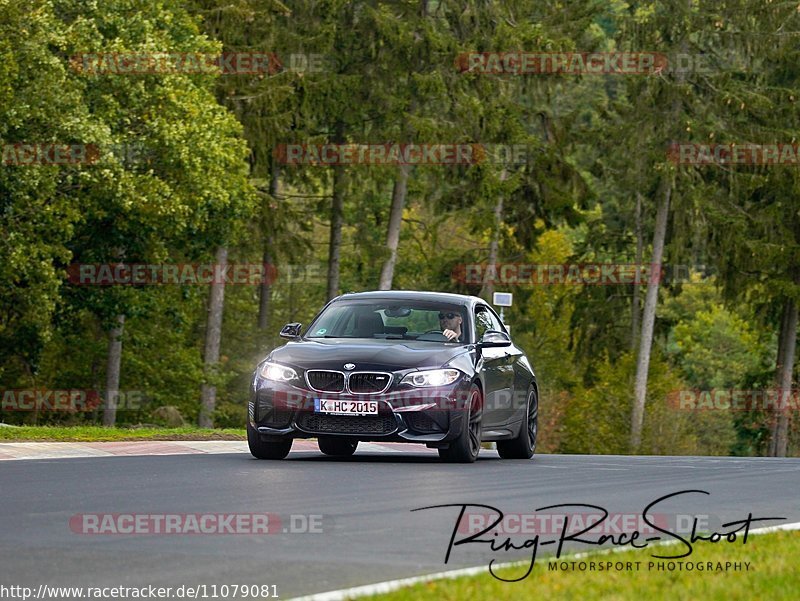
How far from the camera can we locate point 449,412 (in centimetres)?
1691

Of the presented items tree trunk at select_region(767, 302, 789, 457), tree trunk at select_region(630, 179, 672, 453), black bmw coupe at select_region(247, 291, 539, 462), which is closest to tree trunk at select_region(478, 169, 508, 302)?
tree trunk at select_region(630, 179, 672, 453)

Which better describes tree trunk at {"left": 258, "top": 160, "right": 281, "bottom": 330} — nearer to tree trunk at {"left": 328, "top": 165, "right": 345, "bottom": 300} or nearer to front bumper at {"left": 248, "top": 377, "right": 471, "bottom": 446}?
tree trunk at {"left": 328, "top": 165, "right": 345, "bottom": 300}

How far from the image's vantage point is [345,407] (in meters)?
16.7

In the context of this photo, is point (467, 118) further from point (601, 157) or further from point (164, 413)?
point (164, 413)

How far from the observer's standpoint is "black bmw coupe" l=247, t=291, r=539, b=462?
1672 cm

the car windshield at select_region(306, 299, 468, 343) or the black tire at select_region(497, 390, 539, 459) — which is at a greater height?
the car windshield at select_region(306, 299, 468, 343)

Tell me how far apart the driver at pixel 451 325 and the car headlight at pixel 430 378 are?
3.84 feet

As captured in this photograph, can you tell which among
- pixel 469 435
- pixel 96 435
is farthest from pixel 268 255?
pixel 469 435

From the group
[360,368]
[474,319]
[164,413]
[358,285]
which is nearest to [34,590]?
[360,368]

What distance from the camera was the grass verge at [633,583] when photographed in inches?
316

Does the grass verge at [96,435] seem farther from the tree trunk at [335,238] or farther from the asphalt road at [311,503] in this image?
the tree trunk at [335,238]

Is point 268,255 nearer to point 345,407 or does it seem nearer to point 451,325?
point 451,325

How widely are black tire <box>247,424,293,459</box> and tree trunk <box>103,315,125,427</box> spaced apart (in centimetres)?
2816

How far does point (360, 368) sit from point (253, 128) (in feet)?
106
